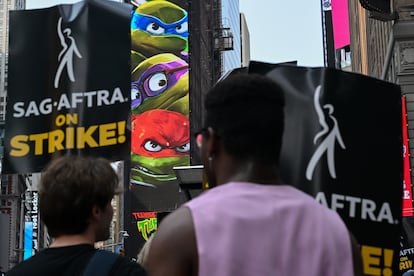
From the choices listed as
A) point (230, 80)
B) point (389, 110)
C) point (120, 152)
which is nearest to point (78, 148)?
point (120, 152)

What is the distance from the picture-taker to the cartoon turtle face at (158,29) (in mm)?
71812

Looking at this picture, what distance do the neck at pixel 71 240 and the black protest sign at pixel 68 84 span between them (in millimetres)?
2597

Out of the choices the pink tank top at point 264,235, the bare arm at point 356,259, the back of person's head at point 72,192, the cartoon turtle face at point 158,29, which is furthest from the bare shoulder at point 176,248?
the cartoon turtle face at point 158,29

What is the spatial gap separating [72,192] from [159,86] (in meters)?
68.2

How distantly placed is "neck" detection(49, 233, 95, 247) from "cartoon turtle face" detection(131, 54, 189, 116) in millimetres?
66858

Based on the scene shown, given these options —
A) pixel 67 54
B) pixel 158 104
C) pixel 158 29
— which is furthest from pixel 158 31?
pixel 67 54

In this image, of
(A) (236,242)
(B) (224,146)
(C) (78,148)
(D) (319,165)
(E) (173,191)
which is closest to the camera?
(A) (236,242)

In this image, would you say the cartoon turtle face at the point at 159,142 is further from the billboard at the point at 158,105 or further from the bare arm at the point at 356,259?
the bare arm at the point at 356,259

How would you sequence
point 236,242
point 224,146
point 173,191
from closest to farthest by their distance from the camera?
point 236,242
point 224,146
point 173,191

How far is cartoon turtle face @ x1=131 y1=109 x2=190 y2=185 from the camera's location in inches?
2753

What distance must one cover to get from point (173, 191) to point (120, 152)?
66.0m

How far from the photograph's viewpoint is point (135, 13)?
239ft

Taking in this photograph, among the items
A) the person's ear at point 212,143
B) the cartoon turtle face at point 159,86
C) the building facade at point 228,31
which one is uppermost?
the building facade at point 228,31

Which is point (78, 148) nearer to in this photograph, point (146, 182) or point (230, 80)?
point (230, 80)
